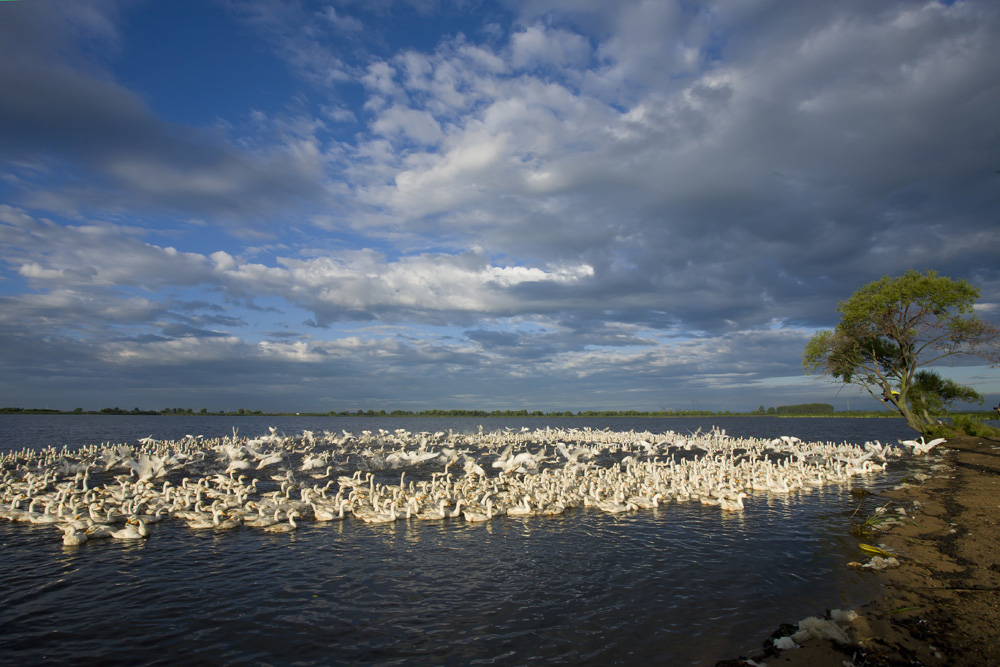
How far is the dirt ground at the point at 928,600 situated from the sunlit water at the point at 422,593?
2.60 feet

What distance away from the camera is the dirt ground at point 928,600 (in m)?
7.27

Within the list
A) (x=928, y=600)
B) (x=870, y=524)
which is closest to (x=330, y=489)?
(x=870, y=524)

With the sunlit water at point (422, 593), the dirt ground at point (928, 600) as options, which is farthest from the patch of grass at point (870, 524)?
the sunlit water at point (422, 593)

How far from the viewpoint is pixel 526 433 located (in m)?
57.9

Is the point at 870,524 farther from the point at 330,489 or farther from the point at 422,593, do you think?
the point at 330,489

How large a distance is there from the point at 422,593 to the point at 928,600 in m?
9.79

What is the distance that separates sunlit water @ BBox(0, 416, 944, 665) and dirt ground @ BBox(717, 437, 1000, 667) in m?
0.79

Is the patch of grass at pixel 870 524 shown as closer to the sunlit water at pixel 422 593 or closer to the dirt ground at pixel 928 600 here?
the dirt ground at pixel 928 600

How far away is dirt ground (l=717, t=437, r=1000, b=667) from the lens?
7.27m

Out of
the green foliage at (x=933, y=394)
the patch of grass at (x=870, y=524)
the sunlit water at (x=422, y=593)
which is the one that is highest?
the green foliage at (x=933, y=394)

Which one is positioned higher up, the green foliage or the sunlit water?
the green foliage

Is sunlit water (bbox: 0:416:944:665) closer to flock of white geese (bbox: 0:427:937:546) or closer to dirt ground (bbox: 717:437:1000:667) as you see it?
dirt ground (bbox: 717:437:1000:667)

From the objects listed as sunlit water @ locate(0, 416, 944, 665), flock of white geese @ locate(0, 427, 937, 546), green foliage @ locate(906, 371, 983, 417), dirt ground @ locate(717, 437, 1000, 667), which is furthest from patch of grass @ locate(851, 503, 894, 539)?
green foliage @ locate(906, 371, 983, 417)

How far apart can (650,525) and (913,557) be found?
6.88m
